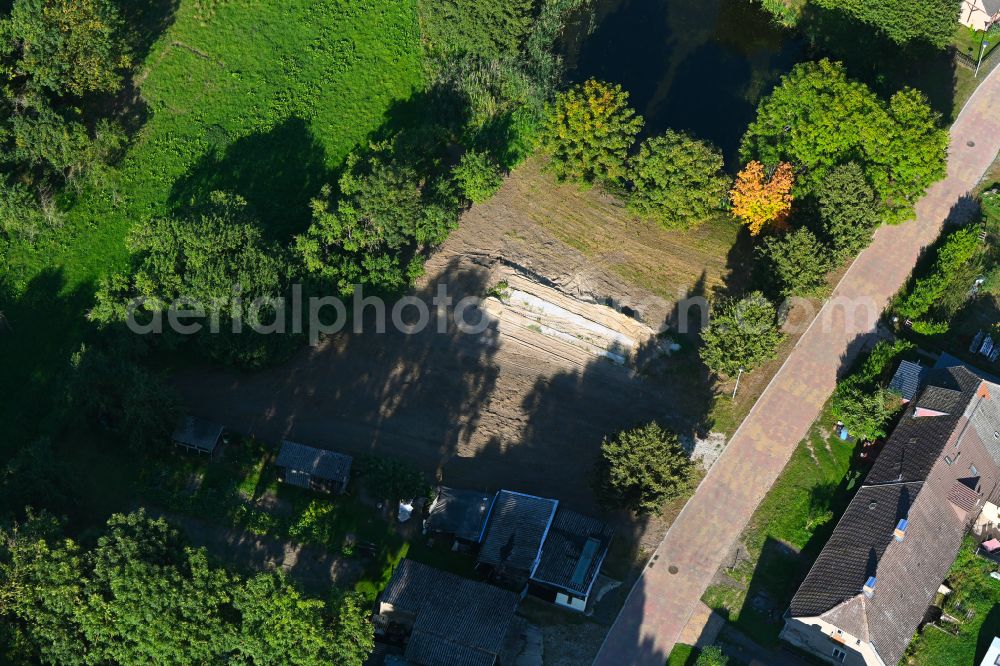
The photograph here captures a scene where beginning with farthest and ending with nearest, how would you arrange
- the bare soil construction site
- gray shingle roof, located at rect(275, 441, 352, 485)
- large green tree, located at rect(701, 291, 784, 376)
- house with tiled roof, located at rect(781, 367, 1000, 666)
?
the bare soil construction site
large green tree, located at rect(701, 291, 784, 376)
gray shingle roof, located at rect(275, 441, 352, 485)
house with tiled roof, located at rect(781, 367, 1000, 666)

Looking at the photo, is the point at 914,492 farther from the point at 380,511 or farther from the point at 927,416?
the point at 380,511

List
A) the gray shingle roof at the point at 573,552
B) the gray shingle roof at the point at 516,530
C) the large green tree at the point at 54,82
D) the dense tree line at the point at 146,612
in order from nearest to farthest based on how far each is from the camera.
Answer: the dense tree line at the point at 146,612 < the gray shingle roof at the point at 573,552 < the gray shingle roof at the point at 516,530 < the large green tree at the point at 54,82

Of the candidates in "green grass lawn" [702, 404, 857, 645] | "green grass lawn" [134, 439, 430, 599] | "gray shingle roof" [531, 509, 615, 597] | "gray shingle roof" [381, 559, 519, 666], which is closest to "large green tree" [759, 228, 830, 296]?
"green grass lawn" [702, 404, 857, 645]

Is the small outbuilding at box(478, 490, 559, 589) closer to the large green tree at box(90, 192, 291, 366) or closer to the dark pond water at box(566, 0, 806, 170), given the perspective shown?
the large green tree at box(90, 192, 291, 366)

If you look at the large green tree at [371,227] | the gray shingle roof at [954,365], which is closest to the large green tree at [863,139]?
the gray shingle roof at [954,365]

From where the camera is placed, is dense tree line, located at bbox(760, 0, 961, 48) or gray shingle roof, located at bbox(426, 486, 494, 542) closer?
gray shingle roof, located at bbox(426, 486, 494, 542)

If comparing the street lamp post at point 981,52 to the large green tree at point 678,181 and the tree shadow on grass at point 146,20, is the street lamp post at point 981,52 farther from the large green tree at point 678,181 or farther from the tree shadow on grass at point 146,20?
the tree shadow on grass at point 146,20
